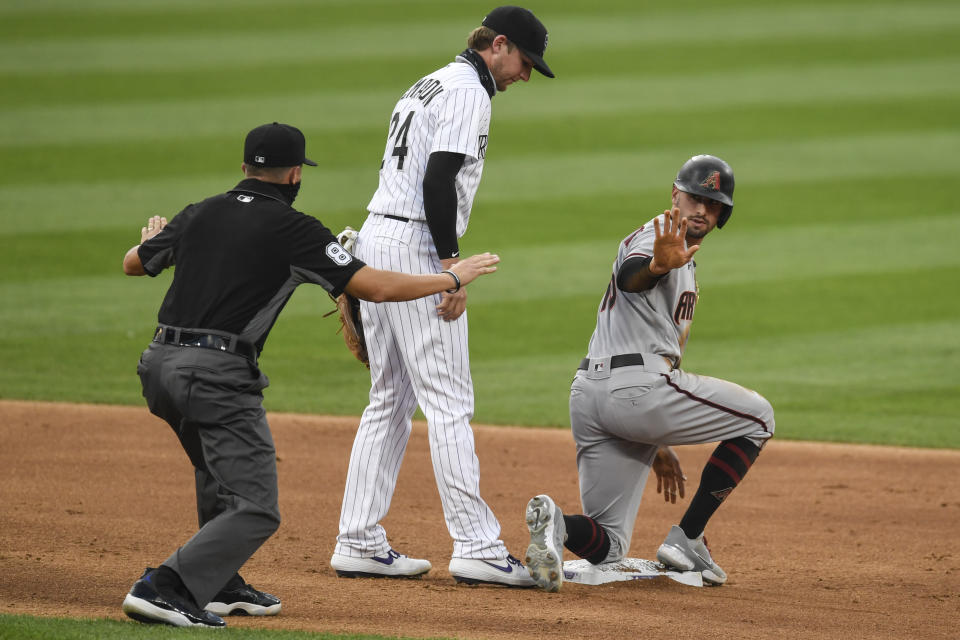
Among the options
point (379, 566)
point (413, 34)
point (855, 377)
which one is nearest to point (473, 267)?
point (379, 566)

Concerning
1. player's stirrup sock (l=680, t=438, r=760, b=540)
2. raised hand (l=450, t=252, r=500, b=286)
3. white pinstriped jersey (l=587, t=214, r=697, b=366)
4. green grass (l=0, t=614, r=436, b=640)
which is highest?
raised hand (l=450, t=252, r=500, b=286)

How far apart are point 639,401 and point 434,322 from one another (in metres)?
Answer: 0.84

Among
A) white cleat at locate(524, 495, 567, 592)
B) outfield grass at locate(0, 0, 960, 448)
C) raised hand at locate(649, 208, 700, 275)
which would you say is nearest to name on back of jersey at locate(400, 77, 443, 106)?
raised hand at locate(649, 208, 700, 275)

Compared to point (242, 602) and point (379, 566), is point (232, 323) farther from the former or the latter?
point (379, 566)

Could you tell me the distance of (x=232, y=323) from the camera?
13.2 ft

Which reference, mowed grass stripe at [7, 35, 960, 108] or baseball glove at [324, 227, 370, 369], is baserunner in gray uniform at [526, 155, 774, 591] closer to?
baseball glove at [324, 227, 370, 369]

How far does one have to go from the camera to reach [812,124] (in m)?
16.1

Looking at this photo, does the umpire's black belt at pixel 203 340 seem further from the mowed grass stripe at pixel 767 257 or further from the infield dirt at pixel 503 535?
the mowed grass stripe at pixel 767 257

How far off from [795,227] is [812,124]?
12.5ft

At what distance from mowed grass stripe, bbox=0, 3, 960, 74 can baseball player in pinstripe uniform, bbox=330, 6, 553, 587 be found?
13.5m

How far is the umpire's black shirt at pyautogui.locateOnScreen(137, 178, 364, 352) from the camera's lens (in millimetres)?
3998

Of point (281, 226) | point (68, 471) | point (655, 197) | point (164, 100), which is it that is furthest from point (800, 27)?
point (281, 226)

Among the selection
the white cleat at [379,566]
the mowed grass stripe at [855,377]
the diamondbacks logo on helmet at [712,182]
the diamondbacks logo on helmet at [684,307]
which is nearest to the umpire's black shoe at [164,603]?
the white cleat at [379,566]

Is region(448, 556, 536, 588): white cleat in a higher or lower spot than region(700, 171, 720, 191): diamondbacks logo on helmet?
lower
